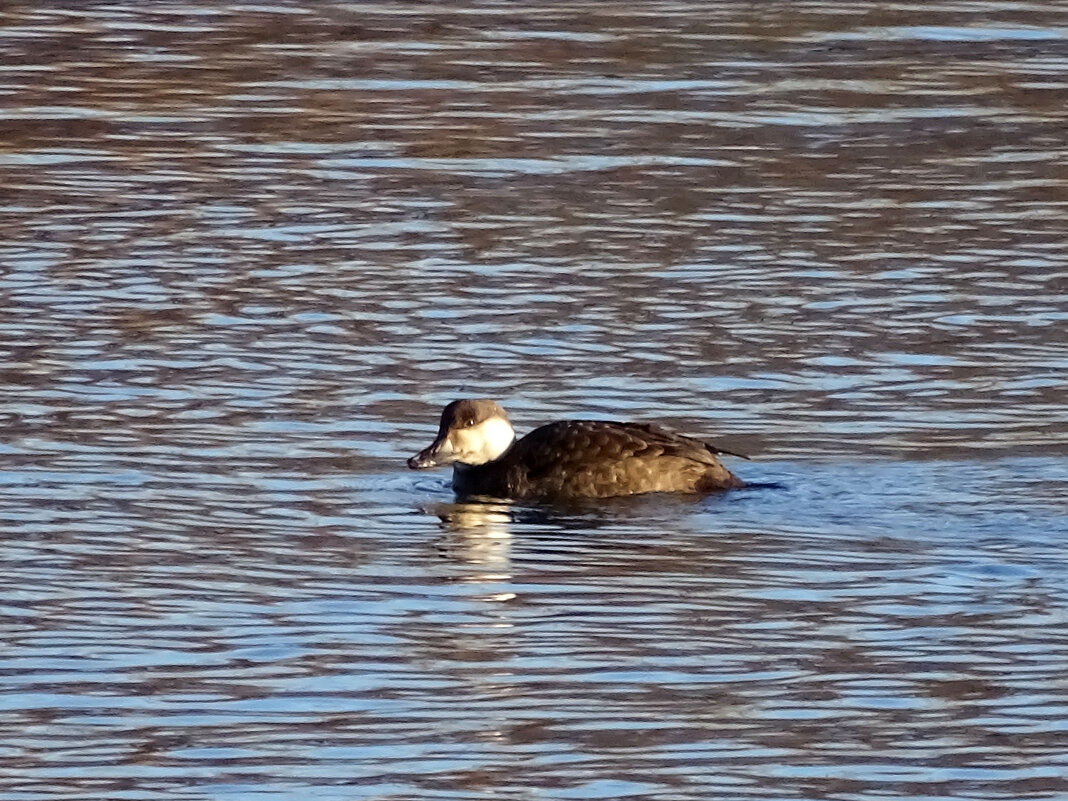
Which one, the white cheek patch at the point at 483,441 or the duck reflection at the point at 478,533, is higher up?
the white cheek patch at the point at 483,441

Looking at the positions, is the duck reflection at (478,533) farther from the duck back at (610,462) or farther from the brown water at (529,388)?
the duck back at (610,462)

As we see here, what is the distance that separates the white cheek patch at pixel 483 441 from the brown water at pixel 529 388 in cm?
31

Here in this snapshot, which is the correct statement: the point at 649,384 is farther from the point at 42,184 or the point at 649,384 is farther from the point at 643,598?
the point at 42,184

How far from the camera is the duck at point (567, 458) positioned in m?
12.2

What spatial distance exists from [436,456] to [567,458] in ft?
1.75

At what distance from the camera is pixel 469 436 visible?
1231cm

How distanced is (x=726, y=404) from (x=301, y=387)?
190 cm

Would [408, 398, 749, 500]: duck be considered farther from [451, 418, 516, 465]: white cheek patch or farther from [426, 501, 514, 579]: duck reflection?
[426, 501, 514, 579]: duck reflection

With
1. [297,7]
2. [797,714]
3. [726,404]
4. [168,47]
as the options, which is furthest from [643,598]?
[297,7]

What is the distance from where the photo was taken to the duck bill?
40.3 feet

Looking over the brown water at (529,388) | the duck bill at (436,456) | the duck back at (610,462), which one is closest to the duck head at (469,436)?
the duck bill at (436,456)

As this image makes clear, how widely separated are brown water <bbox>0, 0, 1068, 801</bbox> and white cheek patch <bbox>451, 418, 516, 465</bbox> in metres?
0.31

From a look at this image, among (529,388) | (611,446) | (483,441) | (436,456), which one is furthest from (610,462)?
(529,388)

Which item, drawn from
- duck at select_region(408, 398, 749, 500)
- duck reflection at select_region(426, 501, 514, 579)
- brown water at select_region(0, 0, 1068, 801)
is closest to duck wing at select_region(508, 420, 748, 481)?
duck at select_region(408, 398, 749, 500)
